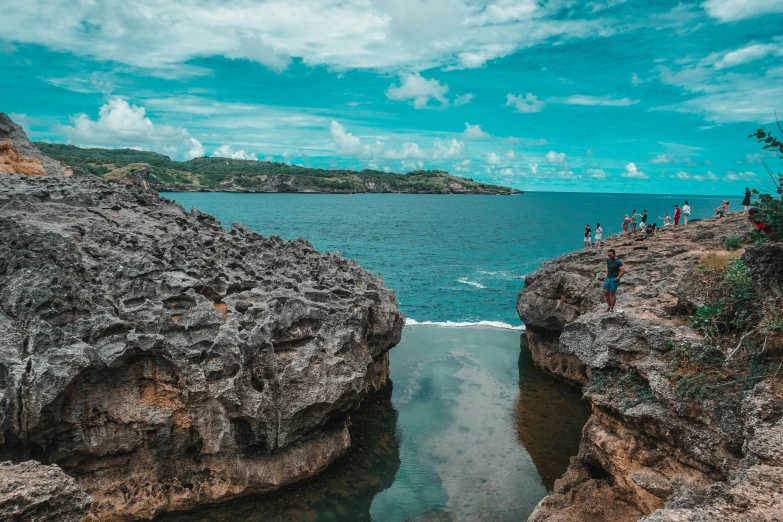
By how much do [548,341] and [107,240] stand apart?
1003 inches

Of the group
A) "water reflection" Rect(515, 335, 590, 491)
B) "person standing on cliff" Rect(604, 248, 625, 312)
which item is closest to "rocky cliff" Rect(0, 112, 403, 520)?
"water reflection" Rect(515, 335, 590, 491)

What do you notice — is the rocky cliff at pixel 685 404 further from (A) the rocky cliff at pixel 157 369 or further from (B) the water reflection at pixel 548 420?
(A) the rocky cliff at pixel 157 369

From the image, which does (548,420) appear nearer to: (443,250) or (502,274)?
(502,274)

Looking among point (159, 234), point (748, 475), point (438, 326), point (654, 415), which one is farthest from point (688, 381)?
point (438, 326)

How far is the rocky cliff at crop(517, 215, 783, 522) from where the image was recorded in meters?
9.86

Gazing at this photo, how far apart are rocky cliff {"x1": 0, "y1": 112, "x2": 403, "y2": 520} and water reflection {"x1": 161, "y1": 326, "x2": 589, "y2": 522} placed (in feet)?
4.14

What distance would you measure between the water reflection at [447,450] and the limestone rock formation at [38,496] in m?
9.53

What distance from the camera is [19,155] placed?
36.7 metres

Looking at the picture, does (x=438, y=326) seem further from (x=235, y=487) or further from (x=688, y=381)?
(x=688, y=381)

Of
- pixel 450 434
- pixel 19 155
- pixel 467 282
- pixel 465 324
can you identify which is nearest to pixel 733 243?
pixel 450 434

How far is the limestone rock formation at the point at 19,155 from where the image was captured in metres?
35.0

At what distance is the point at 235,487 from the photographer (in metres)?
19.4

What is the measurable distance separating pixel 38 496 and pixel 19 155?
35.7 m

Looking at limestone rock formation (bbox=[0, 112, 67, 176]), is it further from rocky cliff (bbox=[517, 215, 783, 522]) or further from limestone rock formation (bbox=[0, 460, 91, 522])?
rocky cliff (bbox=[517, 215, 783, 522])
